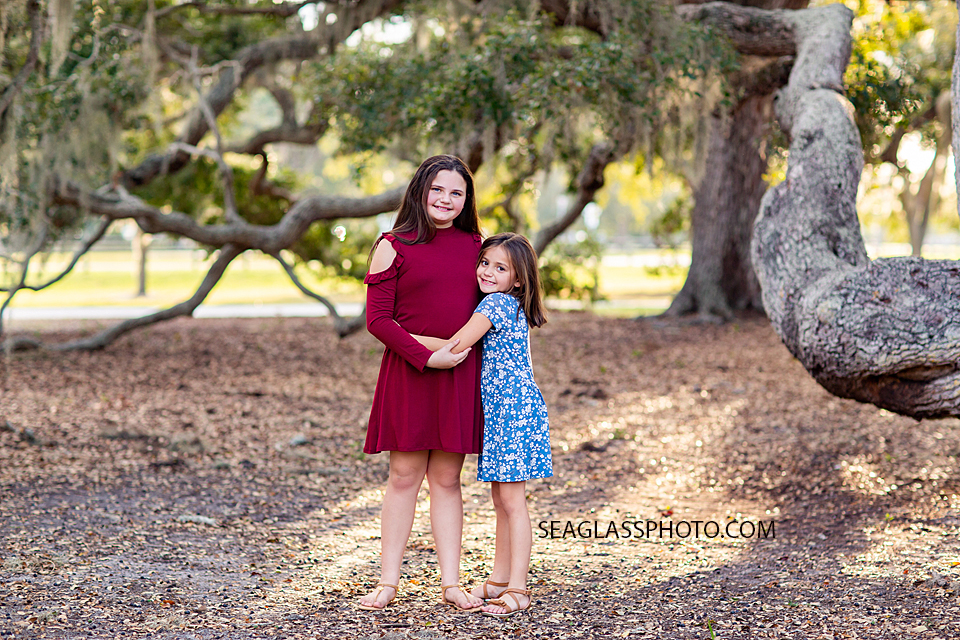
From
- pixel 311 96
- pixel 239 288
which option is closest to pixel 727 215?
pixel 311 96

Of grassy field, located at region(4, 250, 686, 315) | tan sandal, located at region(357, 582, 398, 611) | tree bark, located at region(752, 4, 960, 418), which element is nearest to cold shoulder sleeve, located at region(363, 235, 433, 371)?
tan sandal, located at region(357, 582, 398, 611)

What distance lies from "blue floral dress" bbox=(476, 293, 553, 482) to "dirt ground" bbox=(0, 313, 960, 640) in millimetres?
556

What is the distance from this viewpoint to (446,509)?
10.9ft

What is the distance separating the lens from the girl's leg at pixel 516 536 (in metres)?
3.22

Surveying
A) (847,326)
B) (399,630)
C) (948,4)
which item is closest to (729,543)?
(847,326)

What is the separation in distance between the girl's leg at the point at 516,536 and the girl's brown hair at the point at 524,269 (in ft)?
2.09

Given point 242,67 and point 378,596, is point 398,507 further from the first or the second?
point 242,67

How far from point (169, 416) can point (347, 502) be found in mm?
2396

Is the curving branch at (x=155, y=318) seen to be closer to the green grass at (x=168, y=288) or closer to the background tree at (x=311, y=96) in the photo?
the background tree at (x=311, y=96)

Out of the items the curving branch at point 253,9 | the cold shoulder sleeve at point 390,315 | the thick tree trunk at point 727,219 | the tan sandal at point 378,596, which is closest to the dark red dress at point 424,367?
the cold shoulder sleeve at point 390,315

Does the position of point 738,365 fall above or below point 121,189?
below

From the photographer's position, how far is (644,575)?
3723mm

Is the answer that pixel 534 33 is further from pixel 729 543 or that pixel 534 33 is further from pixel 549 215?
pixel 549 215

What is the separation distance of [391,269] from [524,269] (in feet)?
1.60
